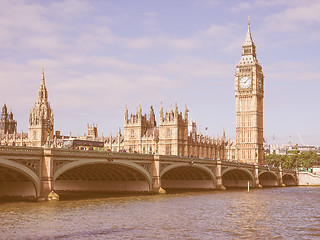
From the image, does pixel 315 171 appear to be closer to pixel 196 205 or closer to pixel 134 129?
pixel 134 129

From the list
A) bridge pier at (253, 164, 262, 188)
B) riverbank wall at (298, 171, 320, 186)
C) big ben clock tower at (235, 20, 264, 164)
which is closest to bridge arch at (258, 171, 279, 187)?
riverbank wall at (298, 171, 320, 186)

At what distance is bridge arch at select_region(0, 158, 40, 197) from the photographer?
5269 cm

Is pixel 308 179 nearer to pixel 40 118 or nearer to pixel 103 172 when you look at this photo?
pixel 103 172

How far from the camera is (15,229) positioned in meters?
39.6

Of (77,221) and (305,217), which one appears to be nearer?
(77,221)

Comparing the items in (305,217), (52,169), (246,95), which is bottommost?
(305,217)

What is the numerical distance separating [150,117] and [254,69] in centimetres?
4061

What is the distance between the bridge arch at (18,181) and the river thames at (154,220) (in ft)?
7.96

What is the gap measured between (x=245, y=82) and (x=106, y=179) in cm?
10901

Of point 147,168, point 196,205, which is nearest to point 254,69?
point 147,168

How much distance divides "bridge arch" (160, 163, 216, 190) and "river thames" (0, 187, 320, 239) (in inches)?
1211

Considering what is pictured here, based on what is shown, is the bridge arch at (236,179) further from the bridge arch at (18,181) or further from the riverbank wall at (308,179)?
the bridge arch at (18,181)

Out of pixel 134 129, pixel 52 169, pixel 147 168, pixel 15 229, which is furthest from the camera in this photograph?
pixel 134 129

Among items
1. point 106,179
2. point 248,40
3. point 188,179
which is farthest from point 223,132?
point 106,179
